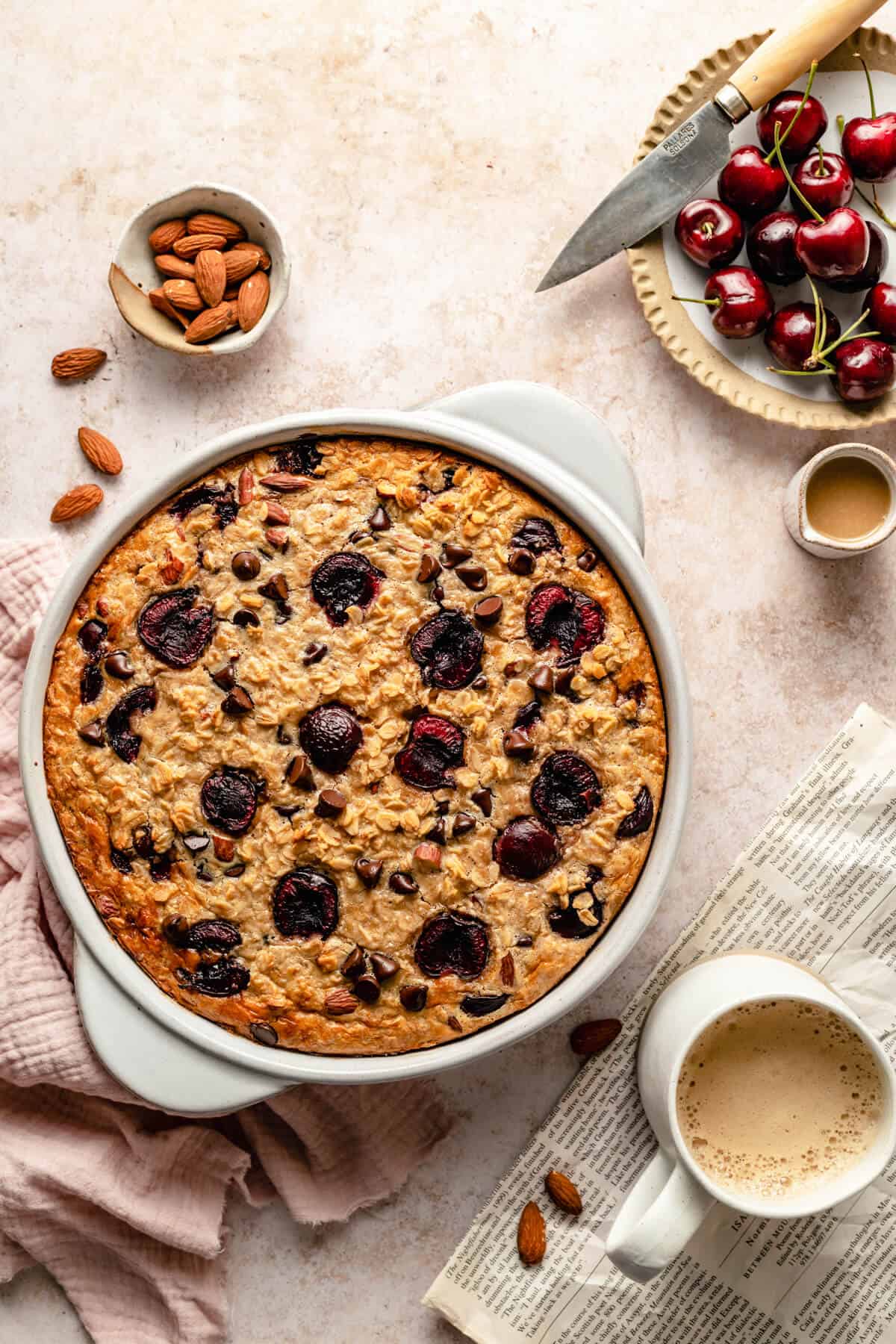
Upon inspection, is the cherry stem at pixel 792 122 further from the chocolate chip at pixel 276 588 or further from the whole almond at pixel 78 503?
the whole almond at pixel 78 503

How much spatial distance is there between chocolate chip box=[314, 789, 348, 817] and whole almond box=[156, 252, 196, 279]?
1203 millimetres

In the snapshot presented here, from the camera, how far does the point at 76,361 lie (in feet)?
8.68

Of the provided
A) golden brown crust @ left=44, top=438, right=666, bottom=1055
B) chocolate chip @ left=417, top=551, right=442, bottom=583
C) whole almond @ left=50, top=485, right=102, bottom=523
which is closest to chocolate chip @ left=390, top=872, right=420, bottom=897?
golden brown crust @ left=44, top=438, right=666, bottom=1055

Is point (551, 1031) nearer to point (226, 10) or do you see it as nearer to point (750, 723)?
point (750, 723)

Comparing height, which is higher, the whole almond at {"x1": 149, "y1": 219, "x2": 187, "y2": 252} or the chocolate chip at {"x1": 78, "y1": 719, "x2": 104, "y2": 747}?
the whole almond at {"x1": 149, "y1": 219, "x2": 187, "y2": 252}

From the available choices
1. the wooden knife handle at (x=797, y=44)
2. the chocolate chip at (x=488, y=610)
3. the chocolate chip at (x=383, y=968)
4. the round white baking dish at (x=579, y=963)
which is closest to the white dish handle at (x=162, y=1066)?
the round white baking dish at (x=579, y=963)

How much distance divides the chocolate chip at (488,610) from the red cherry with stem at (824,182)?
112 cm

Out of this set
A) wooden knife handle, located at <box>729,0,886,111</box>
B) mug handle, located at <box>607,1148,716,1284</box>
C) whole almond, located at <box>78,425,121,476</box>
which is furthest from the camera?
whole almond, located at <box>78,425,121,476</box>

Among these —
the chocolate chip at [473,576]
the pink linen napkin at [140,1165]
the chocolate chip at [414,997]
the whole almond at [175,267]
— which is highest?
the whole almond at [175,267]

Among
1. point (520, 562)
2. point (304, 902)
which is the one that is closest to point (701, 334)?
point (520, 562)

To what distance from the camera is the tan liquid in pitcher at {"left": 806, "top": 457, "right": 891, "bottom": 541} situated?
8.37ft

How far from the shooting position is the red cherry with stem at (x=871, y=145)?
249 cm

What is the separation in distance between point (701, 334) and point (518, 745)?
1.07m

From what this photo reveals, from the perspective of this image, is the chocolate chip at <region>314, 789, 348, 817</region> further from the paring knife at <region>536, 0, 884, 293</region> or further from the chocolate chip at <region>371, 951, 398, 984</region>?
the paring knife at <region>536, 0, 884, 293</region>
